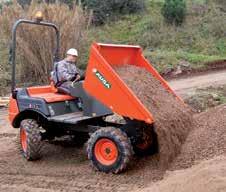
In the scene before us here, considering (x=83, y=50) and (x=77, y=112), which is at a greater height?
(x=77, y=112)

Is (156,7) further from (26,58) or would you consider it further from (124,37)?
(26,58)

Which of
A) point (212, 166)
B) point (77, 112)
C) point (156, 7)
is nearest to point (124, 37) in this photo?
point (156, 7)

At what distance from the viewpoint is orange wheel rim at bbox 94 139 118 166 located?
777cm

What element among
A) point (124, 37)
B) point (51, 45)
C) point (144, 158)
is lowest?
point (124, 37)

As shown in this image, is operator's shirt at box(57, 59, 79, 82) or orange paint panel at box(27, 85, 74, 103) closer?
orange paint panel at box(27, 85, 74, 103)

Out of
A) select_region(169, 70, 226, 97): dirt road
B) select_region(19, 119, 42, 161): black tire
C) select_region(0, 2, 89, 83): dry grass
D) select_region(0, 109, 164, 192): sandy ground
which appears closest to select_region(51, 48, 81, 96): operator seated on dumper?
select_region(19, 119, 42, 161): black tire

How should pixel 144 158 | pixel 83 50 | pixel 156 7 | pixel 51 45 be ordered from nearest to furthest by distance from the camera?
1. pixel 144 158
2. pixel 51 45
3. pixel 83 50
4. pixel 156 7

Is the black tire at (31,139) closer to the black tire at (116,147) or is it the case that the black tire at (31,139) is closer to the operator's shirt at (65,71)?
the operator's shirt at (65,71)

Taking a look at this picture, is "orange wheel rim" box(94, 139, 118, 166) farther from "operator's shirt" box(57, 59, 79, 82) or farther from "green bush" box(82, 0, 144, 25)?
"green bush" box(82, 0, 144, 25)

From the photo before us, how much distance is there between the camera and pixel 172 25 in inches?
976

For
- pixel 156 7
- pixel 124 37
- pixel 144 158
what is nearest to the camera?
pixel 144 158

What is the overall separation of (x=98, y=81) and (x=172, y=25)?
681 inches

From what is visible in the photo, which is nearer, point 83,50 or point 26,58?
point 26,58

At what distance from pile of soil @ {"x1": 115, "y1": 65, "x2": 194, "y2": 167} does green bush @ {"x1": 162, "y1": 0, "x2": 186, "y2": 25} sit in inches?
643
